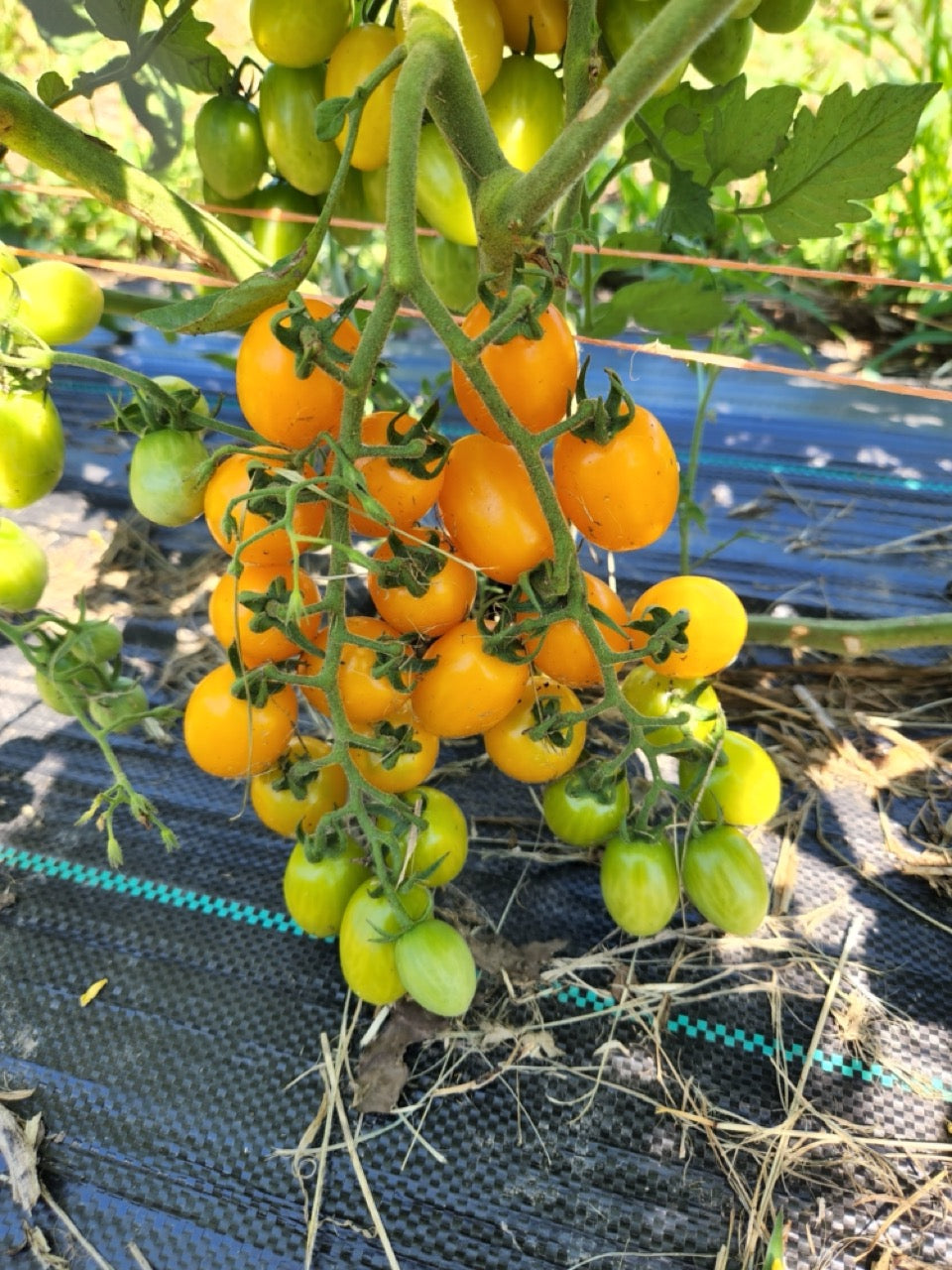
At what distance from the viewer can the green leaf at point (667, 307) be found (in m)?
1.00

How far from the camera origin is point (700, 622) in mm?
793

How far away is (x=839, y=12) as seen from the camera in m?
2.91

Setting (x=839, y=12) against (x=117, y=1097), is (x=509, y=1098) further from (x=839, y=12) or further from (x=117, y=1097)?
(x=839, y=12)

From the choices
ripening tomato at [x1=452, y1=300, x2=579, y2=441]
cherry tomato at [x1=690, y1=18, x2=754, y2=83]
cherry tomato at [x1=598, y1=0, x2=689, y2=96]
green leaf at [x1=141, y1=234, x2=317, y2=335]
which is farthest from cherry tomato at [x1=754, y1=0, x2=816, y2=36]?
green leaf at [x1=141, y1=234, x2=317, y2=335]

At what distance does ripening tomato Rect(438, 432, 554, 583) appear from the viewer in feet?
A: 2.26

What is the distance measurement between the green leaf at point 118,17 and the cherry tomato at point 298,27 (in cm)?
11

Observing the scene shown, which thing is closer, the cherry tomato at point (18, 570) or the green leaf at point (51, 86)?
the green leaf at point (51, 86)

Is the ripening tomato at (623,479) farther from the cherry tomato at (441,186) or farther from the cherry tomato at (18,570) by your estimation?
the cherry tomato at (18,570)

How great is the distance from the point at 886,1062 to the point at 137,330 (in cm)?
205

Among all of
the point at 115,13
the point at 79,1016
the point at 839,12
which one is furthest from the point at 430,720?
the point at 839,12

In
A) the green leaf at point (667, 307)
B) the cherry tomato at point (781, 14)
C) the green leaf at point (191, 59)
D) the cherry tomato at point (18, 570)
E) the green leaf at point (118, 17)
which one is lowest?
the cherry tomato at point (18, 570)

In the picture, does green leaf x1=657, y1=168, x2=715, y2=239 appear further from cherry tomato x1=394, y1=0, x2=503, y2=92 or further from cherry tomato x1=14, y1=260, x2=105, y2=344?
cherry tomato x1=14, y1=260, x2=105, y2=344

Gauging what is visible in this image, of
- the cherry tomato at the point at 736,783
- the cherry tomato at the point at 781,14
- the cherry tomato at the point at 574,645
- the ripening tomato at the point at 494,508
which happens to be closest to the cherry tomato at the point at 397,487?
the ripening tomato at the point at 494,508

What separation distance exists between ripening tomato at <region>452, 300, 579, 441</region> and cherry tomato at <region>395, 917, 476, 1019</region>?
1.44 feet
